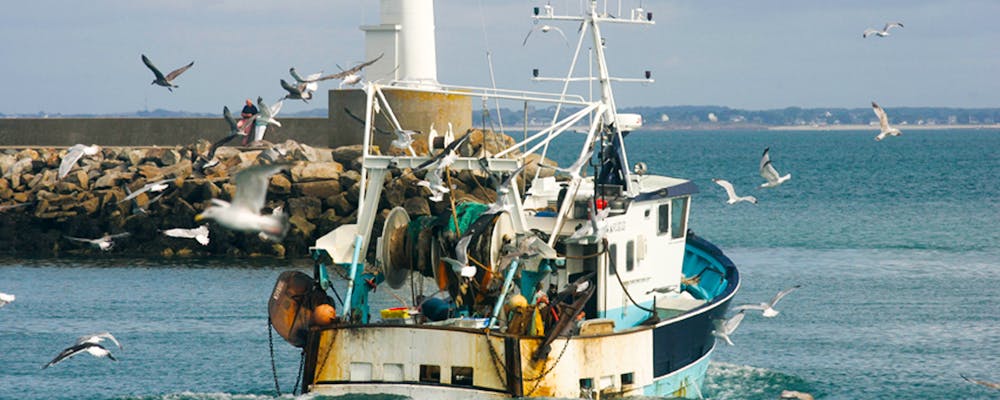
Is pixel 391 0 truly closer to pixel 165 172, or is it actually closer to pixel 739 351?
pixel 165 172

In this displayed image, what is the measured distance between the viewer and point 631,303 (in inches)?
752

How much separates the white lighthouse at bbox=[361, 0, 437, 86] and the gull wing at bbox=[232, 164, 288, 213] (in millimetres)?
23404

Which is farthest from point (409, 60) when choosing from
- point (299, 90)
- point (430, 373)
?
point (430, 373)

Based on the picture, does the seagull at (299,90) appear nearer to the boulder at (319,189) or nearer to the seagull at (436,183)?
the seagull at (436,183)

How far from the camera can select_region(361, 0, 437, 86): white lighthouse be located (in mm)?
37906

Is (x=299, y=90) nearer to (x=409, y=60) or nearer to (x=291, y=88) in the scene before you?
(x=291, y=88)

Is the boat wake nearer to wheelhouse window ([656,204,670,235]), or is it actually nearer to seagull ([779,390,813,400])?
seagull ([779,390,813,400])

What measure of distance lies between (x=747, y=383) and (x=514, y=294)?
5.25 metres

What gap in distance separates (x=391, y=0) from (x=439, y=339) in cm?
2296

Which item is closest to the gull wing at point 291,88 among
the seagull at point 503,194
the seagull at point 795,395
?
the seagull at point 503,194

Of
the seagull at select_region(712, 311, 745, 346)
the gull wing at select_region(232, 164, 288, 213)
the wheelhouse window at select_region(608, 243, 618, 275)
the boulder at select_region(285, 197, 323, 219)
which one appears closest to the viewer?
the gull wing at select_region(232, 164, 288, 213)

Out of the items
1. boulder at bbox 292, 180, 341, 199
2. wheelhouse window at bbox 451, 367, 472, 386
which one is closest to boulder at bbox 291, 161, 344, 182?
boulder at bbox 292, 180, 341, 199

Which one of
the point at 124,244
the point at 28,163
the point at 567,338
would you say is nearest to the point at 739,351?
the point at 567,338

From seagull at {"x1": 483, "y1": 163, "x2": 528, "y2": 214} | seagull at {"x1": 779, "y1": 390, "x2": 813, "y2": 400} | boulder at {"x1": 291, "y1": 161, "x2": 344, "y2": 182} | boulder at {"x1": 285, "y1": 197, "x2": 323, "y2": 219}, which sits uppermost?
seagull at {"x1": 483, "y1": 163, "x2": 528, "y2": 214}
